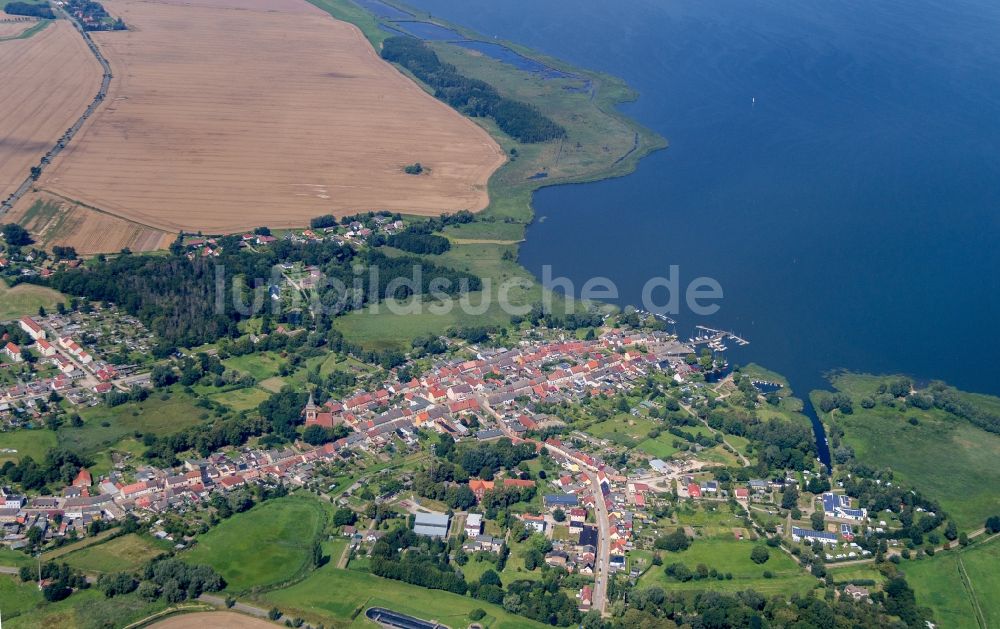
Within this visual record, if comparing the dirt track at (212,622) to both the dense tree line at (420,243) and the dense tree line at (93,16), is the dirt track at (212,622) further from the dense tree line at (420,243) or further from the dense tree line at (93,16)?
the dense tree line at (93,16)

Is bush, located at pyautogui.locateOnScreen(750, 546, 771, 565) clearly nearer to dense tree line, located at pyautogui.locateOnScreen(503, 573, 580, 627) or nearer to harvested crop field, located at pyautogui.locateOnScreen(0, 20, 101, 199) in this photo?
dense tree line, located at pyautogui.locateOnScreen(503, 573, 580, 627)

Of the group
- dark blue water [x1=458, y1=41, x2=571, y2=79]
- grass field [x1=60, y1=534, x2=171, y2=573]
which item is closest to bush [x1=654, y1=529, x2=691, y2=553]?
grass field [x1=60, y1=534, x2=171, y2=573]

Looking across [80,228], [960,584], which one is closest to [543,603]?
[960,584]

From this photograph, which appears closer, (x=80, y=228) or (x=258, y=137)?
(x=80, y=228)

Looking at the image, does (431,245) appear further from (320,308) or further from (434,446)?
(434,446)

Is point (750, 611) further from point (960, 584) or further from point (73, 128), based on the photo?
point (73, 128)

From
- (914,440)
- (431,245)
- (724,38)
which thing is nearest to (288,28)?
(724,38)
